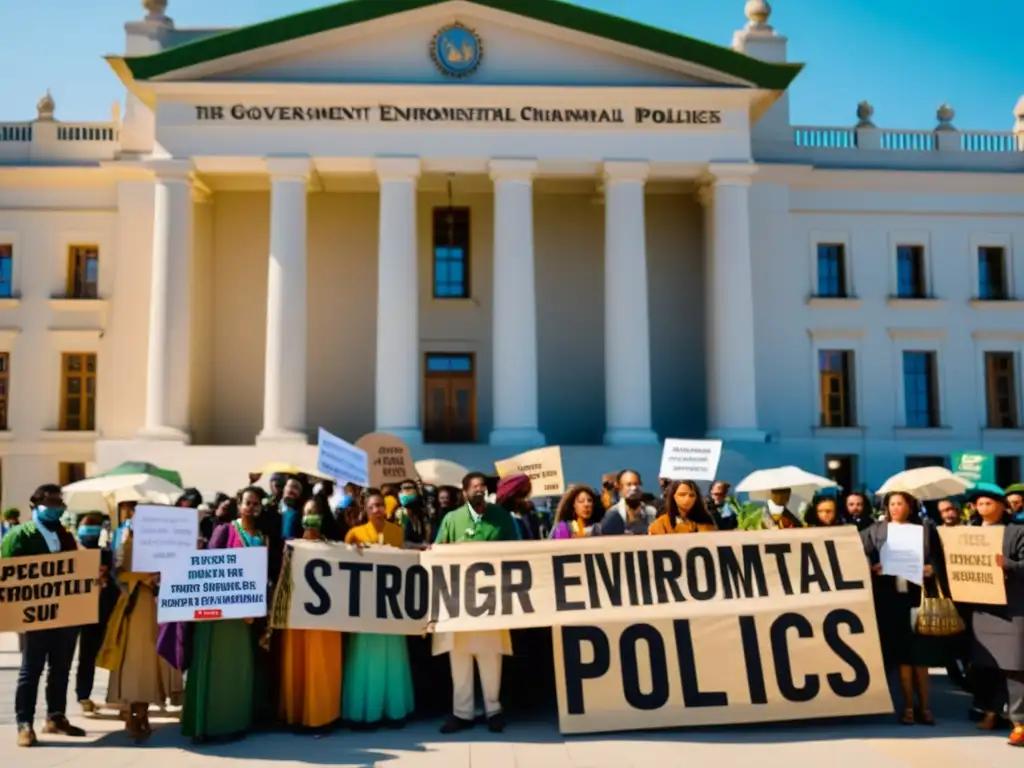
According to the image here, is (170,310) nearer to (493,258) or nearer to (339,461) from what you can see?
(493,258)

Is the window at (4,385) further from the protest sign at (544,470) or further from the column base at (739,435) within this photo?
the protest sign at (544,470)

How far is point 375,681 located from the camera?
929 cm

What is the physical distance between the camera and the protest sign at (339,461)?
37.7 ft

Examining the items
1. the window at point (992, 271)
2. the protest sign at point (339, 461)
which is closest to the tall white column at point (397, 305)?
the protest sign at point (339, 461)

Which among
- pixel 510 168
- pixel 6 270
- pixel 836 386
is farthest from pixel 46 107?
pixel 836 386

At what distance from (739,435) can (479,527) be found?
17335mm

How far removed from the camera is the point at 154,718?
32.7 feet

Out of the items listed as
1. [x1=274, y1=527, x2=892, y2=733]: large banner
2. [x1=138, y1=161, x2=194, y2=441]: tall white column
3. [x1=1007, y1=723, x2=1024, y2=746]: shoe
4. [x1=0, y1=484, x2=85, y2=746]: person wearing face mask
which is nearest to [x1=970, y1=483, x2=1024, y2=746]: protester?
[x1=1007, y1=723, x2=1024, y2=746]: shoe

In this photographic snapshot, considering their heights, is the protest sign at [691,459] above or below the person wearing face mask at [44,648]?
above

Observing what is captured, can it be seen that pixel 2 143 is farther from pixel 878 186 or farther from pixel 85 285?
pixel 878 186

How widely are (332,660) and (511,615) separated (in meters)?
1.57

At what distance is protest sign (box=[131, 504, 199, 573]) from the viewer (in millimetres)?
8752

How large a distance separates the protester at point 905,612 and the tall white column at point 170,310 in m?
19.0

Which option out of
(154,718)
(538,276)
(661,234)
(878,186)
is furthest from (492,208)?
(154,718)
